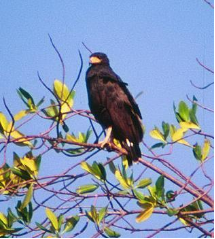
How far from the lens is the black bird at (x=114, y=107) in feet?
13.4

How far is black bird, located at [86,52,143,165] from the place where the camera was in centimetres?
Result: 409

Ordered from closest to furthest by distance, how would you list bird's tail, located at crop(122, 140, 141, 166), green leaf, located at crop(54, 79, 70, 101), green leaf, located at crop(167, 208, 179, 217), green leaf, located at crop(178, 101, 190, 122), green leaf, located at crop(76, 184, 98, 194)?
green leaf, located at crop(167, 208, 179, 217) < green leaf, located at crop(76, 184, 98, 194) < green leaf, located at crop(178, 101, 190, 122) < green leaf, located at crop(54, 79, 70, 101) < bird's tail, located at crop(122, 140, 141, 166)

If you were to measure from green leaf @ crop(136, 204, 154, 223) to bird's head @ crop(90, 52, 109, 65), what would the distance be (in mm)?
2318

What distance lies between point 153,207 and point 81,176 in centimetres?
41

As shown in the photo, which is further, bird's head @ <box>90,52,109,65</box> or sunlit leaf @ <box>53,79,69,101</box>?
bird's head @ <box>90,52,109,65</box>

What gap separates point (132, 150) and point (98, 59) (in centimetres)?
126

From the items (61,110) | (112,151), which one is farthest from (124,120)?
(61,110)

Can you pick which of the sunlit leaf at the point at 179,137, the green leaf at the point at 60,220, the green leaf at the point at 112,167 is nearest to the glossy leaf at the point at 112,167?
the green leaf at the point at 112,167

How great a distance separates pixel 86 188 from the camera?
103 inches

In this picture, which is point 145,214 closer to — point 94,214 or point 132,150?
point 94,214

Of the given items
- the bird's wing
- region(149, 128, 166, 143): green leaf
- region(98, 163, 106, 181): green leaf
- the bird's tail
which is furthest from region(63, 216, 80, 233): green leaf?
the bird's wing

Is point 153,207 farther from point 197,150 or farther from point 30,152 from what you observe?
point 30,152

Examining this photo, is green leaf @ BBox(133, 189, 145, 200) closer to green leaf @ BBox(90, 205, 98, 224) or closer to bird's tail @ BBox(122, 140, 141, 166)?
green leaf @ BBox(90, 205, 98, 224)

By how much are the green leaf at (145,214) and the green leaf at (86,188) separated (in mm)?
258
